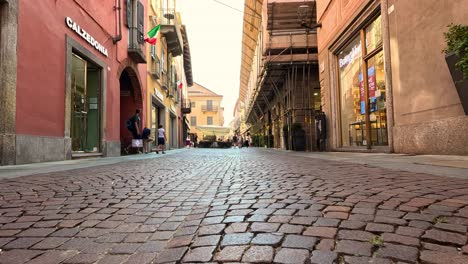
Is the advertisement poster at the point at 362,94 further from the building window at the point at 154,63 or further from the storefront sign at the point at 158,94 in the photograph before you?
the storefront sign at the point at 158,94

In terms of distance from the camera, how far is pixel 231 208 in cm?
296

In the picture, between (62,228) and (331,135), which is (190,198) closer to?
(62,228)

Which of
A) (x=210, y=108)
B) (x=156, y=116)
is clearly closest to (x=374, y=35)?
(x=156, y=116)

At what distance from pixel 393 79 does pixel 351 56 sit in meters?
3.85

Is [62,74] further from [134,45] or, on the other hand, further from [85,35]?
[134,45]

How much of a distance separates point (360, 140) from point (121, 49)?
9.21 meters

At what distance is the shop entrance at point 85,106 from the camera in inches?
437

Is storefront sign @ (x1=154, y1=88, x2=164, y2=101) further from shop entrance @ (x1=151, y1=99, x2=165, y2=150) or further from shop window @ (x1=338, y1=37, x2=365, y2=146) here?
shop window @ (x1=338, y1=37, x2=365, y2=146)

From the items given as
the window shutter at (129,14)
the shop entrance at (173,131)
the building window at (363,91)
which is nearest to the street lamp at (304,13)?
the building window at (363,91)

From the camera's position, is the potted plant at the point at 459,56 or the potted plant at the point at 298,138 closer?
the potted plant at the point at 459,56

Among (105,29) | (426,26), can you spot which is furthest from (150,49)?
(426,26)

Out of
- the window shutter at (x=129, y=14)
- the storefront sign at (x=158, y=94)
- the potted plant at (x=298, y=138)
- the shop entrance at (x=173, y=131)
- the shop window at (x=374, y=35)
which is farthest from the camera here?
the shop entrance at (x=173, y=131)

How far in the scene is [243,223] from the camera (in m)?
2.45

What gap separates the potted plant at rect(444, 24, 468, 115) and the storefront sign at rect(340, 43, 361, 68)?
5899 millimetres
